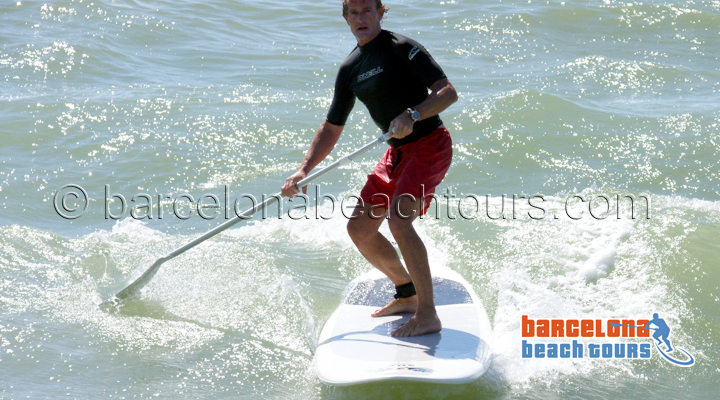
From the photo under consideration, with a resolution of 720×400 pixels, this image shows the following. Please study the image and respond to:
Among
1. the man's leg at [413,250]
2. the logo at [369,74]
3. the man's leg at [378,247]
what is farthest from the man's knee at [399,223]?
the logo at [369,74]

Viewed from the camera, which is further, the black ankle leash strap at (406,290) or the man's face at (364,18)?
the black ankle leash strap at (406,290)

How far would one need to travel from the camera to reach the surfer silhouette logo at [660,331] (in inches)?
189

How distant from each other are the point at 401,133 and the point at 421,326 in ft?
3.64

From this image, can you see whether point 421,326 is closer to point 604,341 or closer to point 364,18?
point 604,341

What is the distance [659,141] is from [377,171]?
17.3 feet

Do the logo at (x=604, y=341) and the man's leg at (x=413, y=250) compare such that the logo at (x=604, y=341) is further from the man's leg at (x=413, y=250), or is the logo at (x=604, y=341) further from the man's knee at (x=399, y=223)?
the man's knee at (x=399, y=223)

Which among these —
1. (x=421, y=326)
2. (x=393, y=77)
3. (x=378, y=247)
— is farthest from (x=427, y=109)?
(x=421, y=326)

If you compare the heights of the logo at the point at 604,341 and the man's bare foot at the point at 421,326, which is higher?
the man's bare foot at the point at 421,326

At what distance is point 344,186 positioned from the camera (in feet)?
26.2

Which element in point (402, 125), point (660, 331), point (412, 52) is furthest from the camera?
point (660, 331)

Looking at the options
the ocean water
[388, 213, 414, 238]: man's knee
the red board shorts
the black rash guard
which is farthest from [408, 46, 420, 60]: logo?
the ocean water

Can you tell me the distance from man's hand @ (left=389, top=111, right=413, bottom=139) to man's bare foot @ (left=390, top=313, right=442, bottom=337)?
1049 millimetres

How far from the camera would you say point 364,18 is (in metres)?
4.39

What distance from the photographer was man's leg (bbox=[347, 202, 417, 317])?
457cm
